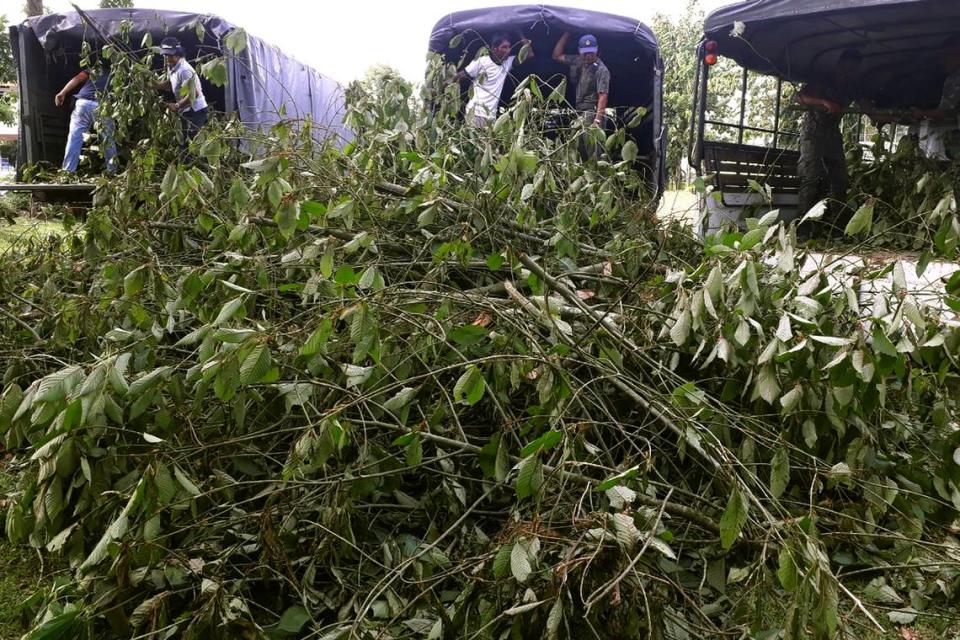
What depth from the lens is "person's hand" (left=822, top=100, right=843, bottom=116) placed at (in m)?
7.40

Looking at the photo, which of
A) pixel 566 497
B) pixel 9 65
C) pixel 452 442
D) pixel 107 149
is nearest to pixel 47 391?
pixel 452 442

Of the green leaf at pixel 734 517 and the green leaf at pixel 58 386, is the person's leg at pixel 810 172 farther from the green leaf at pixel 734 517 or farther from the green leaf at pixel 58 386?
the green leaf at pixel 58 386

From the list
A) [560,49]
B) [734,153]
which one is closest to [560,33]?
[560,49]

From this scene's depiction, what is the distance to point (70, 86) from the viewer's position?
7.53 meters

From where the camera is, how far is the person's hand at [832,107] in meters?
7.40

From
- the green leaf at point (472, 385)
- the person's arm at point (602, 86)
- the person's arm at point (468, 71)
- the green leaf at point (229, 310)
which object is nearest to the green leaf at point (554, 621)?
the green leaf at point (472, 385)

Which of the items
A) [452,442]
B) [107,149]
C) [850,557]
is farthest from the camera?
[107,149]

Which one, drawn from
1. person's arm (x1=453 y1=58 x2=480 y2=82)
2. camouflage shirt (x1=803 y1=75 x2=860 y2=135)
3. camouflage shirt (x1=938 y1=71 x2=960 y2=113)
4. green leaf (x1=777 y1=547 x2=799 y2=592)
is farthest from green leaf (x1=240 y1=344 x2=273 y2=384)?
camouflage shirt (x1=938 y1=71 x2=960 y2=113)

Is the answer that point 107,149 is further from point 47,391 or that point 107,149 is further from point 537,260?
point 47,391

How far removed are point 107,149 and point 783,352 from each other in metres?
6.35

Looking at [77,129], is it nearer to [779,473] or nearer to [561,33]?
[561,33]

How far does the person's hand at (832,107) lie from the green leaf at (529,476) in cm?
707

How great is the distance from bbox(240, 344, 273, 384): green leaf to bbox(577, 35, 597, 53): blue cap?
6.15m

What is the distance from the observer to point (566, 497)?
2039 millimetres
